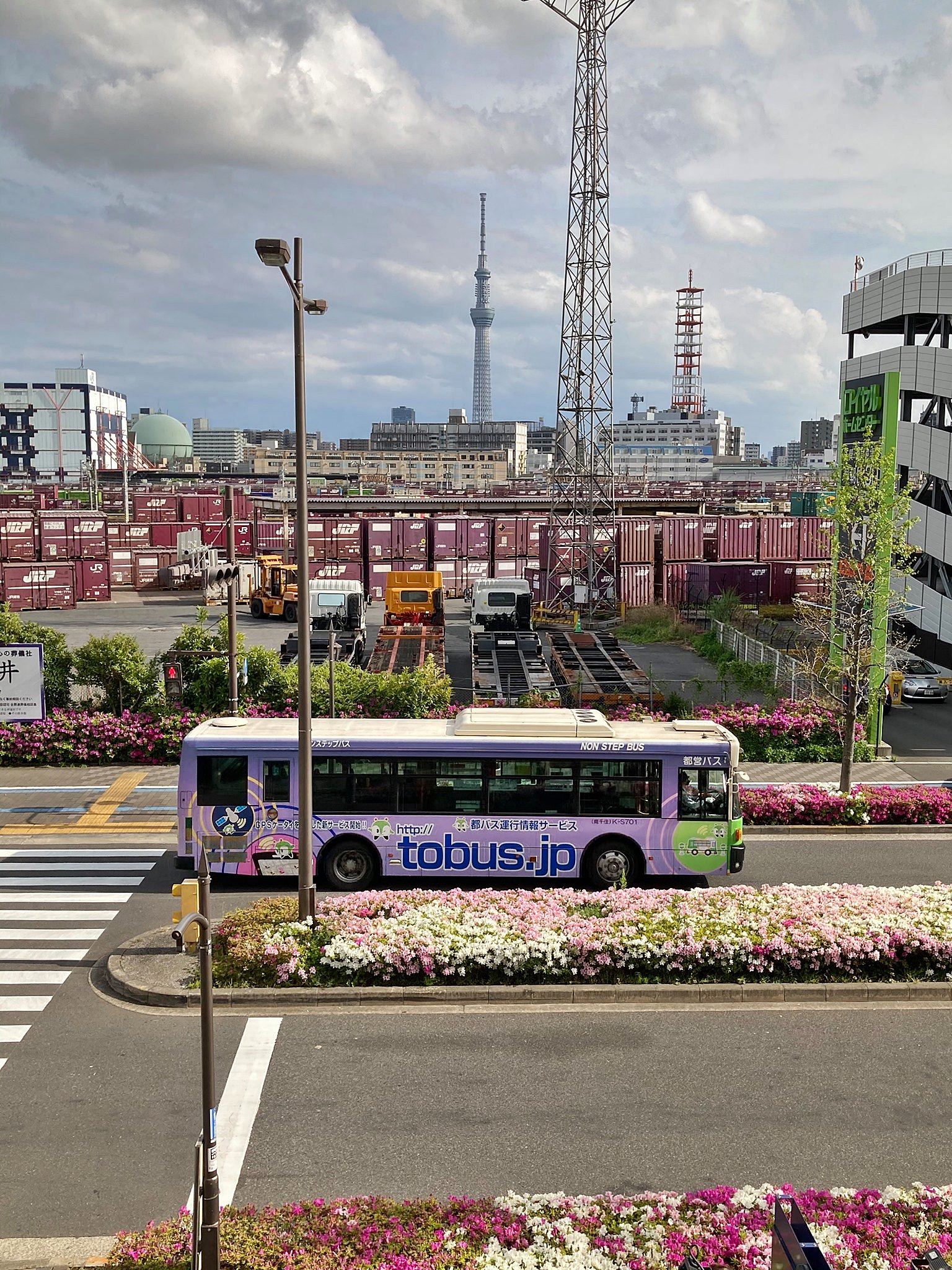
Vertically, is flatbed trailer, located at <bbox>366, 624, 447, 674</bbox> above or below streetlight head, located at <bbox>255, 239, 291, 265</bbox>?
below

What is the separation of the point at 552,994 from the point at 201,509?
206 feet

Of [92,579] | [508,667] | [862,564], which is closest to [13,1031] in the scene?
[862,564]

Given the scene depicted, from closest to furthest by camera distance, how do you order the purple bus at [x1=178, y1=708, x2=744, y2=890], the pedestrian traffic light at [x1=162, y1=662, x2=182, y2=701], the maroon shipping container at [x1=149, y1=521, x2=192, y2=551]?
the purple bus at [x1=178, y1=708, x2=744, y2=890] < the pedestrian traffic light at [x1=162, y1=662, x2=182, y2=701] < the maroon shipping container at [x1=149, y1=521, x2=192, y2=551]

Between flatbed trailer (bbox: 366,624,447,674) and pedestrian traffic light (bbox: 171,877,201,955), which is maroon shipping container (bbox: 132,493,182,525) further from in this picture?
pedestrian traffic light (bbox: 171,877,201,955)

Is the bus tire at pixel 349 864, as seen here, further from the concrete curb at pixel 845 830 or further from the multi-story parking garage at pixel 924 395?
the multi-story parking garage at pixel 924 395

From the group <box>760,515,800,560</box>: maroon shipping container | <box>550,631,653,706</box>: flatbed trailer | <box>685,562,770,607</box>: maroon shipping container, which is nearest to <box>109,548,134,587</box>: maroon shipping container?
<box>685,562,770,607</box>: maroon shipping container

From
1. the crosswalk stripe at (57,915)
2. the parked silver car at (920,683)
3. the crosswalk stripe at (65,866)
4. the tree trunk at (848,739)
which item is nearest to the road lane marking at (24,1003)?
the crosswalk stripe at (57,915)

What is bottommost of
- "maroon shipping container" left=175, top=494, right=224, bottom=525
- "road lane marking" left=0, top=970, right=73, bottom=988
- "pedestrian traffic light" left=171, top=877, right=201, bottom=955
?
"road lane marking" left=0, top=970, right=73, bottom=988

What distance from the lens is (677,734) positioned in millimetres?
18141

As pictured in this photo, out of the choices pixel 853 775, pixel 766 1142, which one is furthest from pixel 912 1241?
pixel 853 775

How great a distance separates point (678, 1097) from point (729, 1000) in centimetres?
281

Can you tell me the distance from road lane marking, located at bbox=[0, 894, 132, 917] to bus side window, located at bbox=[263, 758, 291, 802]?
3068 mm

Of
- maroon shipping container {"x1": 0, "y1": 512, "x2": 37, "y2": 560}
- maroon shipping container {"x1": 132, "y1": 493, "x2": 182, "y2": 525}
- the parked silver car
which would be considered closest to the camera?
the parked silver car

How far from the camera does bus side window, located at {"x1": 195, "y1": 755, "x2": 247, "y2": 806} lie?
17828 millimetres
